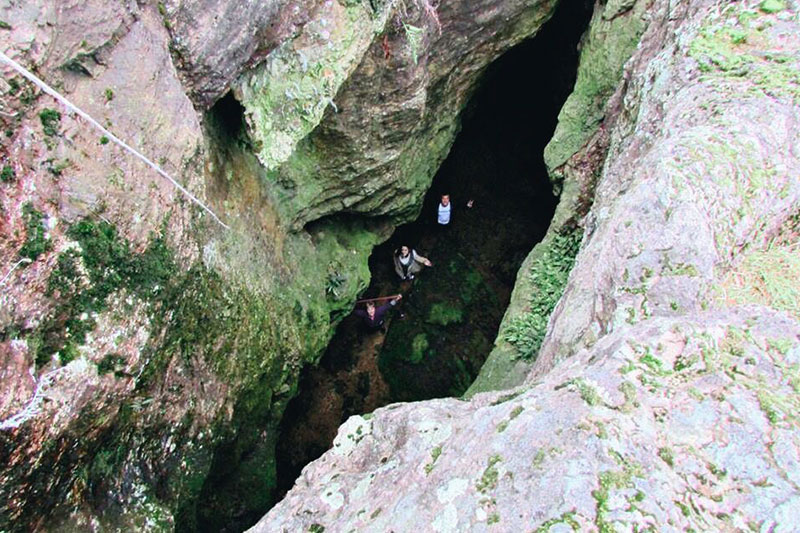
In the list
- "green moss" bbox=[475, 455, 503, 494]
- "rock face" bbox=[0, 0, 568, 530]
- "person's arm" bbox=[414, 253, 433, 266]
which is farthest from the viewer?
"person's arm" bbox=[414, 253, 433, 266]

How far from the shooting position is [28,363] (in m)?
3.77

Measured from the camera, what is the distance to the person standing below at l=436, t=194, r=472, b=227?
28.6ft

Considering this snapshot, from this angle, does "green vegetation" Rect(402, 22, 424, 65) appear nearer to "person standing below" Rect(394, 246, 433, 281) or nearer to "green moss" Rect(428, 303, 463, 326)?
"person standing below" Rect(394, 246, 433, 281)

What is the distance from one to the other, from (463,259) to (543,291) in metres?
2.43

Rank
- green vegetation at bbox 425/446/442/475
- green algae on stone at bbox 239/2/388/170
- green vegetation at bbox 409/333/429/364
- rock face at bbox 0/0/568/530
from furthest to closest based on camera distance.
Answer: green vegetation at bbox 409/333/429/364 → green algae on stone at bbox 239/2/388/170 → rock face at bbox 0/0/568/530 → green vegetation at bbox 425/446/442/475

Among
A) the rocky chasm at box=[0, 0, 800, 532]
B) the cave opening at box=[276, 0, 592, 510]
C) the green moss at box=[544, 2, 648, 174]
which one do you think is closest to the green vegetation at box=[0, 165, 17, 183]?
the rocky chasm at box=[0, 0, 800, 532]

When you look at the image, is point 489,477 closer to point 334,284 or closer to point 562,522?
point 562,522

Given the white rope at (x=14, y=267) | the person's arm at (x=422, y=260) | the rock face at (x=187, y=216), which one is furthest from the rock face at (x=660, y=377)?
the person's arm at (x=422, y=260)

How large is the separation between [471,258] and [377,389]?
2.54 m

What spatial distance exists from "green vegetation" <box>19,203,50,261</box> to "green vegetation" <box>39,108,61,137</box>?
0.54 metres

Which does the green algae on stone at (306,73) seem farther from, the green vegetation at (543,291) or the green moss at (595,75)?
the green vegetation at (543,291)

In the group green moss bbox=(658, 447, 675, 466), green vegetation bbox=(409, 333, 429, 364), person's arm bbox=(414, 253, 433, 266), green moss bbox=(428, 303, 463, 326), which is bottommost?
green moss bbox=(658, 447, 675, 466)

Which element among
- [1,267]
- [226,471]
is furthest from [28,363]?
[226,471]

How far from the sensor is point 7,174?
12.1ft
